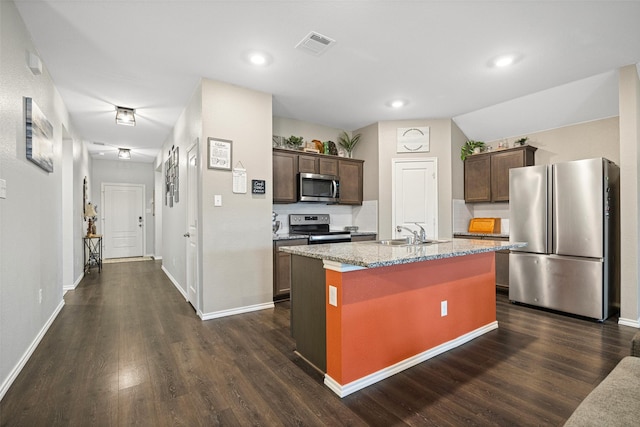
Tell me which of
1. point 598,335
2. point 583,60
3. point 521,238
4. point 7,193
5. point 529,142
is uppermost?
point 583,60

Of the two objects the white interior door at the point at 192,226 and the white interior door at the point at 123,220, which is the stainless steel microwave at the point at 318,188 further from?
the white interior door at the point at 123,220

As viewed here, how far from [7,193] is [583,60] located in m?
5.06

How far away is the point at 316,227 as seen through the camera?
5.09 metres

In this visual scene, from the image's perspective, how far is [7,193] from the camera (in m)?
2.11

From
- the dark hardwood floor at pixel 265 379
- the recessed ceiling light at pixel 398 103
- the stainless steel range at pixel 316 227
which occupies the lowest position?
the dark hardwood floor at pixel 265 379

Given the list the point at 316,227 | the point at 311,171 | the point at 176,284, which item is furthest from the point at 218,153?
the point at 176,284

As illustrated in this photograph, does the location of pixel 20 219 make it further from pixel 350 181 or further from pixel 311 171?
pixel 350 181

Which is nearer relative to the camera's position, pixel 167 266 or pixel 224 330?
pixel 224 330

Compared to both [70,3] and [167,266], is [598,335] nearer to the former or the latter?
[70,3]

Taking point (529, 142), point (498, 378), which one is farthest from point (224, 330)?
point (529, 142)

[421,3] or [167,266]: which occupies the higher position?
[421,3]

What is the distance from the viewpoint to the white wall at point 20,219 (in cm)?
207

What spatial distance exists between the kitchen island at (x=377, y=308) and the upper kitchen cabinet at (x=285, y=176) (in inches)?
76.3

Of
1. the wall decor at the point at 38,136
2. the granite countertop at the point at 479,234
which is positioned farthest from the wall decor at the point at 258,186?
the granite countertop at the point at 479,234
